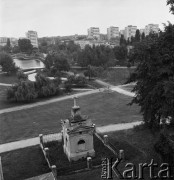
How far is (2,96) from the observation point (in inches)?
1655

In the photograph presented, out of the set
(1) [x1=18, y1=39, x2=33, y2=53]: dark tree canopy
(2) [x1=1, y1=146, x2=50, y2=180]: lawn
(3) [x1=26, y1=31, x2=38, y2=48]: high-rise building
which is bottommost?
(2) [x1=1, y1=146, x2=50, y2=180]: lawn

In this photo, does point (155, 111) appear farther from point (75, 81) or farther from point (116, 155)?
point (75, 81)

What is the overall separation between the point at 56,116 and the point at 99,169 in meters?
14.3

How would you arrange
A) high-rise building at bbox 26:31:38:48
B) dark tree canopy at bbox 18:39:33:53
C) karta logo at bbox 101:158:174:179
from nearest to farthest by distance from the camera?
karta logo at bbox 101:158:174:179 < dark tree canopy at bbox 18:39:33:53 < high-rise building at bbox 26:31:38:48

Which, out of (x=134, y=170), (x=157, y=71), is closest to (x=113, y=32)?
(x=157, y=71)

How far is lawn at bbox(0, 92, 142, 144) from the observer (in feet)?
89.7

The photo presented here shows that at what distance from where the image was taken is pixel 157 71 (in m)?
16.0

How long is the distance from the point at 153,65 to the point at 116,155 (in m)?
7.32

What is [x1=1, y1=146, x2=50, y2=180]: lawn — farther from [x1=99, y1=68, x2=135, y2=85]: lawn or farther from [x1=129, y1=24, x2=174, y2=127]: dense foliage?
[x1=99, y1=68, x2=135, y2=85]: lawn

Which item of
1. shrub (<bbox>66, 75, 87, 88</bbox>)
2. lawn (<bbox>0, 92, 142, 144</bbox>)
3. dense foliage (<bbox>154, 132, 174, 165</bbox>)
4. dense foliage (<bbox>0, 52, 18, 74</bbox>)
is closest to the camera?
dense foliage (<bbox>154, 132, 174, 165</bbox>)

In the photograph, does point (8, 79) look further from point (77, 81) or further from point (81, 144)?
point (81, 144)

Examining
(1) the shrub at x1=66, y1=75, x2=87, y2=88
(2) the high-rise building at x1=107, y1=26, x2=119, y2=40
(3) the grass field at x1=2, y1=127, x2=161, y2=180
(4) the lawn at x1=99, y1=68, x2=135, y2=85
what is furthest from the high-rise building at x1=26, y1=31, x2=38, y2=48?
(3) the grass field at x1=2, y1=127, x2=161, y2=180

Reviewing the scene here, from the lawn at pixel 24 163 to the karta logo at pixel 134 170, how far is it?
4.04 metres

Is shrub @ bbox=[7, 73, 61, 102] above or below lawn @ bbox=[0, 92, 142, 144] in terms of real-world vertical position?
above
